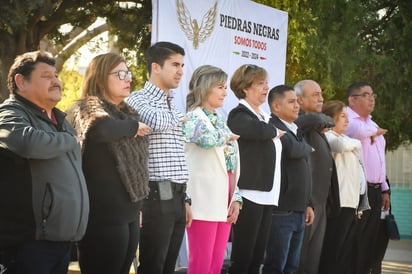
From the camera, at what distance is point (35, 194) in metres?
4.17

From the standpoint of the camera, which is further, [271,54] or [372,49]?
[372,49]

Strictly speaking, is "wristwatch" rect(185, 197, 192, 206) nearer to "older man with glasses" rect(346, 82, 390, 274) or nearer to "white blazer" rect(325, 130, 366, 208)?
"white blazer" rect(325, 130, 366, 208)

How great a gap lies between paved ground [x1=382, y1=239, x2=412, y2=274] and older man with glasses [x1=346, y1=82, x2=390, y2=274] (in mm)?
2001

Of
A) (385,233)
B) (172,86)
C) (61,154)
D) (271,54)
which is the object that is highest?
(271,54)

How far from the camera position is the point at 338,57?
10305 mm

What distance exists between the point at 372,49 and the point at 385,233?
118 inches

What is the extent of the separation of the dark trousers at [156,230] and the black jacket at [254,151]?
1.07m

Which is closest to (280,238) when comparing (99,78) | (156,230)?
(156,230)

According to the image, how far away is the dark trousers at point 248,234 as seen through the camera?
6250 mm

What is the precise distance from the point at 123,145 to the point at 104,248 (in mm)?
589

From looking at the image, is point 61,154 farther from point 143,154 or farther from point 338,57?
point 338,57

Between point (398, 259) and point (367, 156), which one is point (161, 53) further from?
point (398, 259)

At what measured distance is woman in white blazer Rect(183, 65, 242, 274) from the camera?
229 inches

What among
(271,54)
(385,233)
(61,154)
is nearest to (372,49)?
(271,54)
